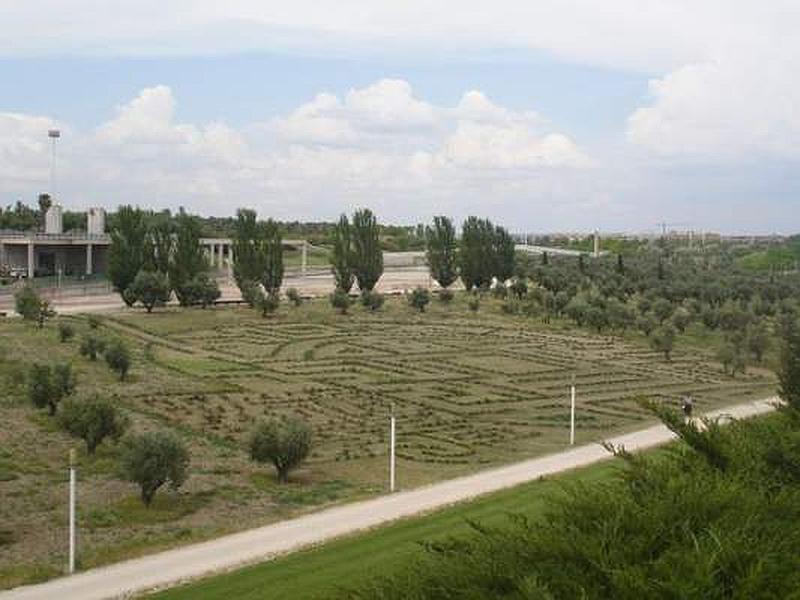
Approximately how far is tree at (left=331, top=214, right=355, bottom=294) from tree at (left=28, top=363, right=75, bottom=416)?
3595 cm

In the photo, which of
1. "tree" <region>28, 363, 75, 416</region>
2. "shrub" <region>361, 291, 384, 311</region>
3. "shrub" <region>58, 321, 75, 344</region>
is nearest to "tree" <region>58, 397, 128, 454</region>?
"tree" <region>28, 363, 75, 416</region>

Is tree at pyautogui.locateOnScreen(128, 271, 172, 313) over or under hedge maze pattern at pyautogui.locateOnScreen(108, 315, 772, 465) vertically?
over

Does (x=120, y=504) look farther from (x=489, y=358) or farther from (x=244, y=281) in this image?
(x=244, y=281)

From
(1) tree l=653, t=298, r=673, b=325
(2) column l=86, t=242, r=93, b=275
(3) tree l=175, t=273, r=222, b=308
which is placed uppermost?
(2) column l=86, t=242, r=93, b=275

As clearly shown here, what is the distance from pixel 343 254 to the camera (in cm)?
6291

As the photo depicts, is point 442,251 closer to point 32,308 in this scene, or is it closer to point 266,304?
point 266,304

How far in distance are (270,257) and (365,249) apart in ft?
23.1

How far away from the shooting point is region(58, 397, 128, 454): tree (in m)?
22.6

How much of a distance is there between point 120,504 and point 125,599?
6.49 meters

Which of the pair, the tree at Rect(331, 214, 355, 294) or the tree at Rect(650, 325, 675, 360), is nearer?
the tree at Rect(650, 325, 675, 360)

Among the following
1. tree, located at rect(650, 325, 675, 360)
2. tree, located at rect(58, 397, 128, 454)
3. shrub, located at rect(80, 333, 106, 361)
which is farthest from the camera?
tree, located at rect(650, 325, 675, 360)

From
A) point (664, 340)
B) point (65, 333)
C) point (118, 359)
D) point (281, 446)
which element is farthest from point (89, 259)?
point (281, 446)

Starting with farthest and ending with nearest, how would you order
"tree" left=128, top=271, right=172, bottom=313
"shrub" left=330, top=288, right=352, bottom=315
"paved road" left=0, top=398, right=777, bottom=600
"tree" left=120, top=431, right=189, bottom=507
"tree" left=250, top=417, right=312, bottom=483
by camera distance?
"shrub" left=330, top=288, right=352, bottom=315
"tree" left=128, top=271, right=172, bottom=313
"tree" left=250, top=417, right=312, bottom=483
"tree" left=120, top=431, right=189, bottom=507
"paved road" left=0, top=398, right=777, bottom=600

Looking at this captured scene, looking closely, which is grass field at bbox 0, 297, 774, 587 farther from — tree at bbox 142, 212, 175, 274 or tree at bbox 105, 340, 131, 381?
tree at bbox 142, 212, 175, 274
